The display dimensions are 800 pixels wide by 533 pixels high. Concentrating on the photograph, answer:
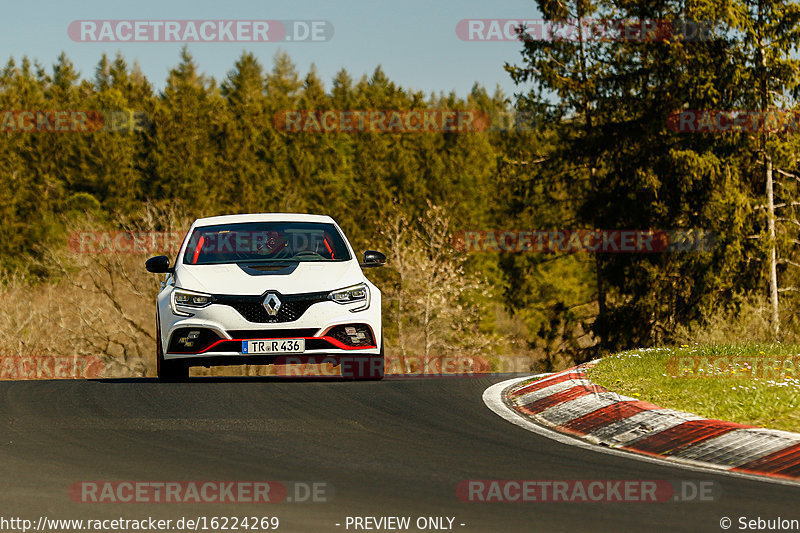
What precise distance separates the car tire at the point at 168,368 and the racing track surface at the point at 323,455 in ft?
1.47

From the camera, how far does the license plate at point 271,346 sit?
11.4 m

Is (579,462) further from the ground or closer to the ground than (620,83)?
closer to the ground

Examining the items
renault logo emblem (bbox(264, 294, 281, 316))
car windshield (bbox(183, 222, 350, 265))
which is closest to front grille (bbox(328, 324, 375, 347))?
renault logo emblem (bbox(264, 294, 281, 316))

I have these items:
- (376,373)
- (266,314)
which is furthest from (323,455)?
(376,373)

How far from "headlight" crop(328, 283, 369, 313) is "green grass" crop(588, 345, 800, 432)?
8.54 feet

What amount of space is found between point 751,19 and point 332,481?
3199 cm

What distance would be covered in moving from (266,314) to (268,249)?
173 centimetres

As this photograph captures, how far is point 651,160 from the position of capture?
37.3 meters

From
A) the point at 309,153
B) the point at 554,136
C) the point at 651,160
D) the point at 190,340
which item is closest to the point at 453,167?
the point at 309,153

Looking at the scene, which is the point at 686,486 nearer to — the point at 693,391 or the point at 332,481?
the point at 332,481
